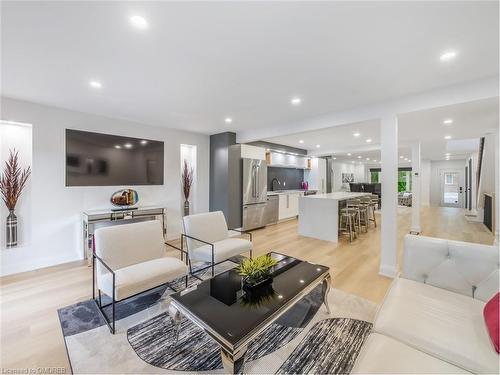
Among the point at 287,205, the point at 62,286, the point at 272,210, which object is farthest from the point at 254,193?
the point at 62,286

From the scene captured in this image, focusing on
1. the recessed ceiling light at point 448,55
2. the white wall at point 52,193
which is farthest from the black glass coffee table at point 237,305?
the white wall at point 52,193

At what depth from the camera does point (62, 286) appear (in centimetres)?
293

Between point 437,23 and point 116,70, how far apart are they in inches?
120

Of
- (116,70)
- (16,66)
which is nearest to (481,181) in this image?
(116,70)

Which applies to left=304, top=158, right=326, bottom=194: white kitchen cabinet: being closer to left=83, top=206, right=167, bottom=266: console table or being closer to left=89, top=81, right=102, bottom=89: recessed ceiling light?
left=83, top=206, right=167, bottom=266: console table

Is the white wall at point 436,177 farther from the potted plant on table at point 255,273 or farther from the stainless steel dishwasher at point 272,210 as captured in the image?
the potted plant on table at point 255,273

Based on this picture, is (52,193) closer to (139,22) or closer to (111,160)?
(111,160)

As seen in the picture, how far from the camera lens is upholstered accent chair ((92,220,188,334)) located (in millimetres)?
Result: 2111

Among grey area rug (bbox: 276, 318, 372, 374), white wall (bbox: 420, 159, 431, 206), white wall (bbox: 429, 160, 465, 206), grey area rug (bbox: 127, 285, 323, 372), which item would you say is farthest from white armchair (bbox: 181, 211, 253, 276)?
white wall (bbox: 429, 160, 465, 206)

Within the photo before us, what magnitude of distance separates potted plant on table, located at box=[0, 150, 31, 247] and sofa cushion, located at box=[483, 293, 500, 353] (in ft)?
17.7

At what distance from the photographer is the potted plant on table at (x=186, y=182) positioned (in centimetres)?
549

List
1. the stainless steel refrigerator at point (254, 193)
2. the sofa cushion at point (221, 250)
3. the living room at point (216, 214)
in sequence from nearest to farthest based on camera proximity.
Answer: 1. the living room at point (216, 214)
2. the sofa cushion at point (221, 250)
3. the stainless steel refrigerator at point (254, 193)

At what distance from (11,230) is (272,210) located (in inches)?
217

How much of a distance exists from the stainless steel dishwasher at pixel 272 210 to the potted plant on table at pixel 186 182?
2.28m
